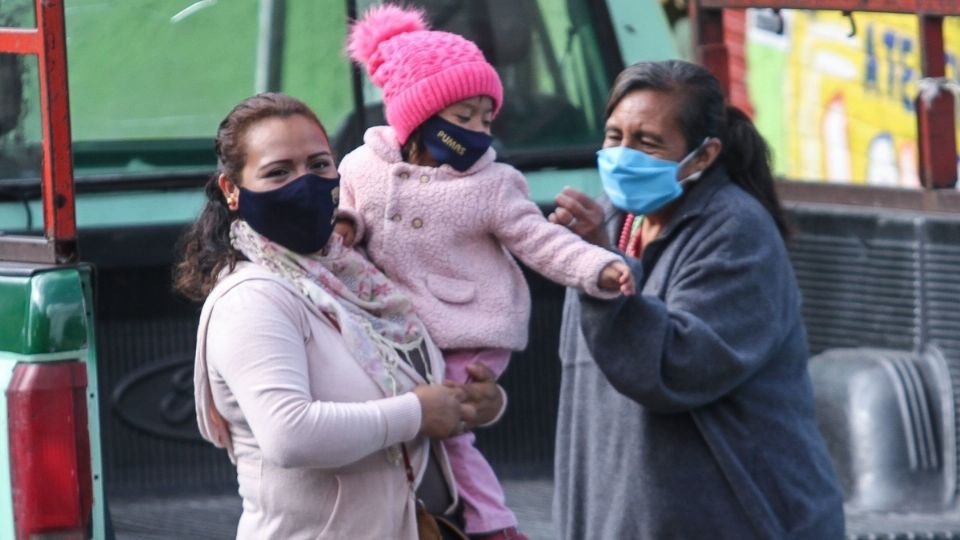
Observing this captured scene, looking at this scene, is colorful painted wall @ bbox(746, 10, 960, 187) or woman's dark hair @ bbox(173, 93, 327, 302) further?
colorful painted wall @ bbox(746, 10, 960, 187)

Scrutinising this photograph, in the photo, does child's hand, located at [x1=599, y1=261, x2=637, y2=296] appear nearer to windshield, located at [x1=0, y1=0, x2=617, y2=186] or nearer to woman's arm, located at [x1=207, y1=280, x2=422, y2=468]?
woman's arm, located at [x1=207, y1=280, x2=422, y2=468]

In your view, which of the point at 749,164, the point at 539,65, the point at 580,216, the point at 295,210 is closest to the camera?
the point at 295,210

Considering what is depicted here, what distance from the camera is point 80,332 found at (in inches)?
129

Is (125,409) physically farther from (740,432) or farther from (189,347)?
(740,432)

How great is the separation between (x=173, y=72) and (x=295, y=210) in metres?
1.60

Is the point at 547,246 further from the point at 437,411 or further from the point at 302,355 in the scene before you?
the point at 302,355

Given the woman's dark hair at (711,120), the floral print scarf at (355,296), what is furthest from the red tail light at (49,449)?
the woman's dark hair at (711,120)

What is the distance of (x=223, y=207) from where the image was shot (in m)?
3.05

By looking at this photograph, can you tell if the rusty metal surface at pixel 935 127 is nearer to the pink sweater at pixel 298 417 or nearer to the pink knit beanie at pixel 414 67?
the pink knit beanie at pixel 414 67

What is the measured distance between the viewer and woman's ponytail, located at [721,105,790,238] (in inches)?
137

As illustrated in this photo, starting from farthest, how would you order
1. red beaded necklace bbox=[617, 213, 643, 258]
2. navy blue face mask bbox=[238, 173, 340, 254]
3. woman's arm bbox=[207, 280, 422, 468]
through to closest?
red beaded necklace bbox=[617, 213, 643, 258]
navy blue face mask bbox=[238, 173, 340, 254]
woman's arm bbox=[207, 280, 422, 468]

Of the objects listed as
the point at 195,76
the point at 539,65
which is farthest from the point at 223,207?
the point at 539,65

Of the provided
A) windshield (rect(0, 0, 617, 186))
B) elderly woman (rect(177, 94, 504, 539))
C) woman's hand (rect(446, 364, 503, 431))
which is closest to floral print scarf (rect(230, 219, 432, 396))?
elderly woman (rect(177, 94, 504, 539))

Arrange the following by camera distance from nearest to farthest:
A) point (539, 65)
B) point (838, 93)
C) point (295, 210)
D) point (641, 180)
A: point (295, 210)
point (641, 180)
point (539, 65)
point (838, 93)
